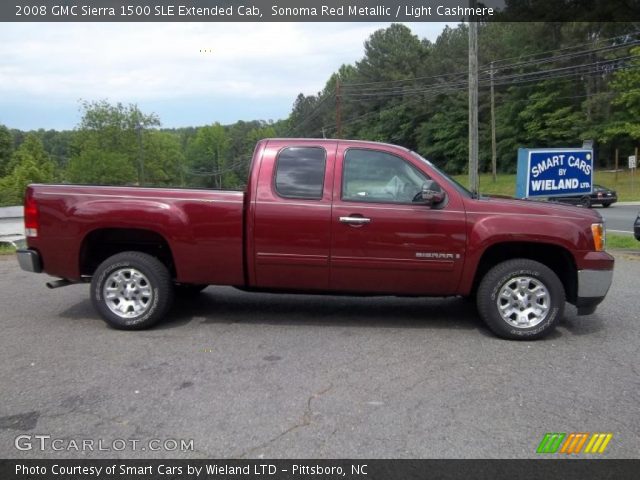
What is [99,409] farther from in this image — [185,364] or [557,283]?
[557,283]

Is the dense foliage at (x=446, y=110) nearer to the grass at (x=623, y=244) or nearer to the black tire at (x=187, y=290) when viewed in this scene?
the grass at (x=623, y=244)

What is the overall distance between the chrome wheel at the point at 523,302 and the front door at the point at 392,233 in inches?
18.8

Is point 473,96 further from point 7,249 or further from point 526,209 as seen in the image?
point 7,249

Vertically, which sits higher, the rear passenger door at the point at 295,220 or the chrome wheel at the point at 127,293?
the rear passenger door at the point at 295,220

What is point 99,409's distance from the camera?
3590mm

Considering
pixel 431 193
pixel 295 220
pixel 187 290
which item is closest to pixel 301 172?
pixel 295 220

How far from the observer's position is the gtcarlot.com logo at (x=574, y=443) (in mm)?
3129

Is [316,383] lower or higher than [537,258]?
lower

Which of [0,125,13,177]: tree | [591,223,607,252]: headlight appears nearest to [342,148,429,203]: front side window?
[591,223,607,252]: headlight

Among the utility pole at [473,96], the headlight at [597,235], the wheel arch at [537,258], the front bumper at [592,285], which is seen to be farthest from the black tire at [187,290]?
the utility pole at [473,96]

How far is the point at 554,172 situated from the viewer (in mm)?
10195

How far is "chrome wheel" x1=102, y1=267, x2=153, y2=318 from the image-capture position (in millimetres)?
5277

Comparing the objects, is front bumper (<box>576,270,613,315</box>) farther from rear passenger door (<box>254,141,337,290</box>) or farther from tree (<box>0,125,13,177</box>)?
tree (<box>0,125,13,177</box>)

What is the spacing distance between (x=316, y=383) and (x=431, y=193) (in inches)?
78.8
